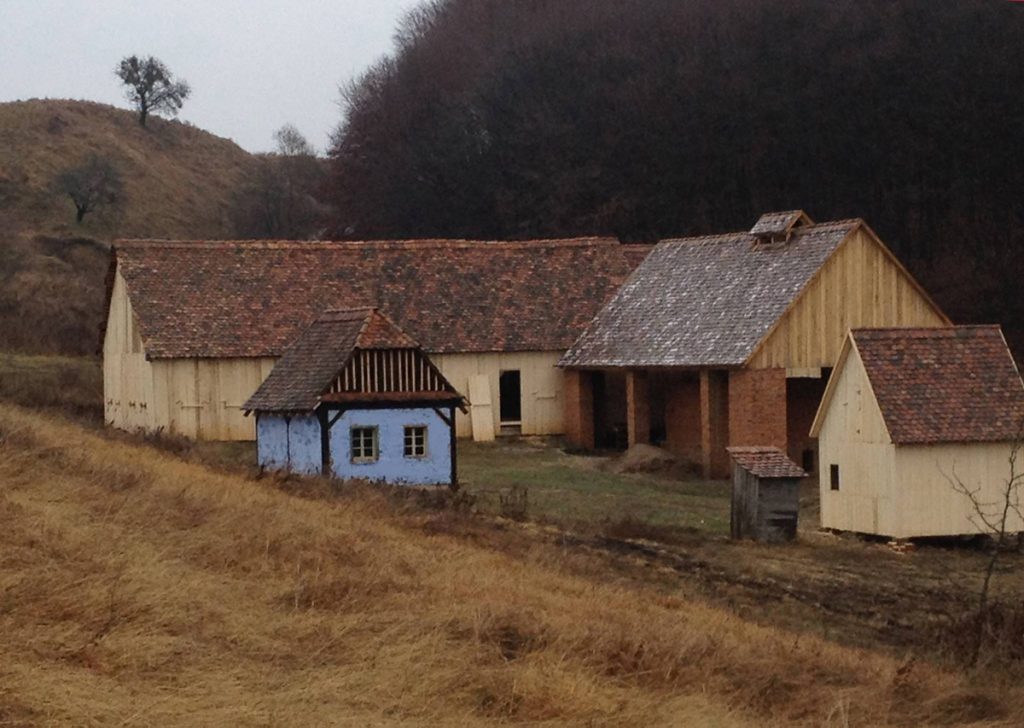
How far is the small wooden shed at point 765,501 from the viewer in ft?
95.2

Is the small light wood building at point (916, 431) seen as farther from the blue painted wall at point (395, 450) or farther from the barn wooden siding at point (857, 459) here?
the blue painted wall at point (395, 450)

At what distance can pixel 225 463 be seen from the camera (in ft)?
96.8

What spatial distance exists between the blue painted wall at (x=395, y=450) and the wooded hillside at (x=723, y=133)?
2223 centimetres

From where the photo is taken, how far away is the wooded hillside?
5347cm

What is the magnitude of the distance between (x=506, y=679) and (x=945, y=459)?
18312mm

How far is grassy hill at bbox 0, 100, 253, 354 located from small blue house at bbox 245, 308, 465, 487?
71.4 feet

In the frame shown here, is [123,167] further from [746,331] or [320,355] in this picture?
[320,355]

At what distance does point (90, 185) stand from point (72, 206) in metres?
1.41

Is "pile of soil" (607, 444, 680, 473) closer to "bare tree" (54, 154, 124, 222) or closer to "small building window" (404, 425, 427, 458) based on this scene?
"small building window" (404, 425, 427, 458)

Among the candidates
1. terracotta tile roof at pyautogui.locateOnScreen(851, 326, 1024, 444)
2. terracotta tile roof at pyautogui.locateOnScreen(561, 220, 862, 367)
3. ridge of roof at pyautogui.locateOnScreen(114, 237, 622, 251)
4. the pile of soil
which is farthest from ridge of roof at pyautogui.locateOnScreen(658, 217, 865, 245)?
terracotta tile roof at pyautogui.locateOnScreen(851, 326, 1024, 444)

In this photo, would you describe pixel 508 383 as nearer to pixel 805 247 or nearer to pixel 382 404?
pixel 805 247

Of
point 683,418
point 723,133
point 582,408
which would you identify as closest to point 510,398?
point 582,408

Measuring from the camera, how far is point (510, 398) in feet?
151

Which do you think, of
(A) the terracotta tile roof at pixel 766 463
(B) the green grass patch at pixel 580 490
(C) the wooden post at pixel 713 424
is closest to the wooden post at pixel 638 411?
(B) the green grass patch at pixel 580 490
